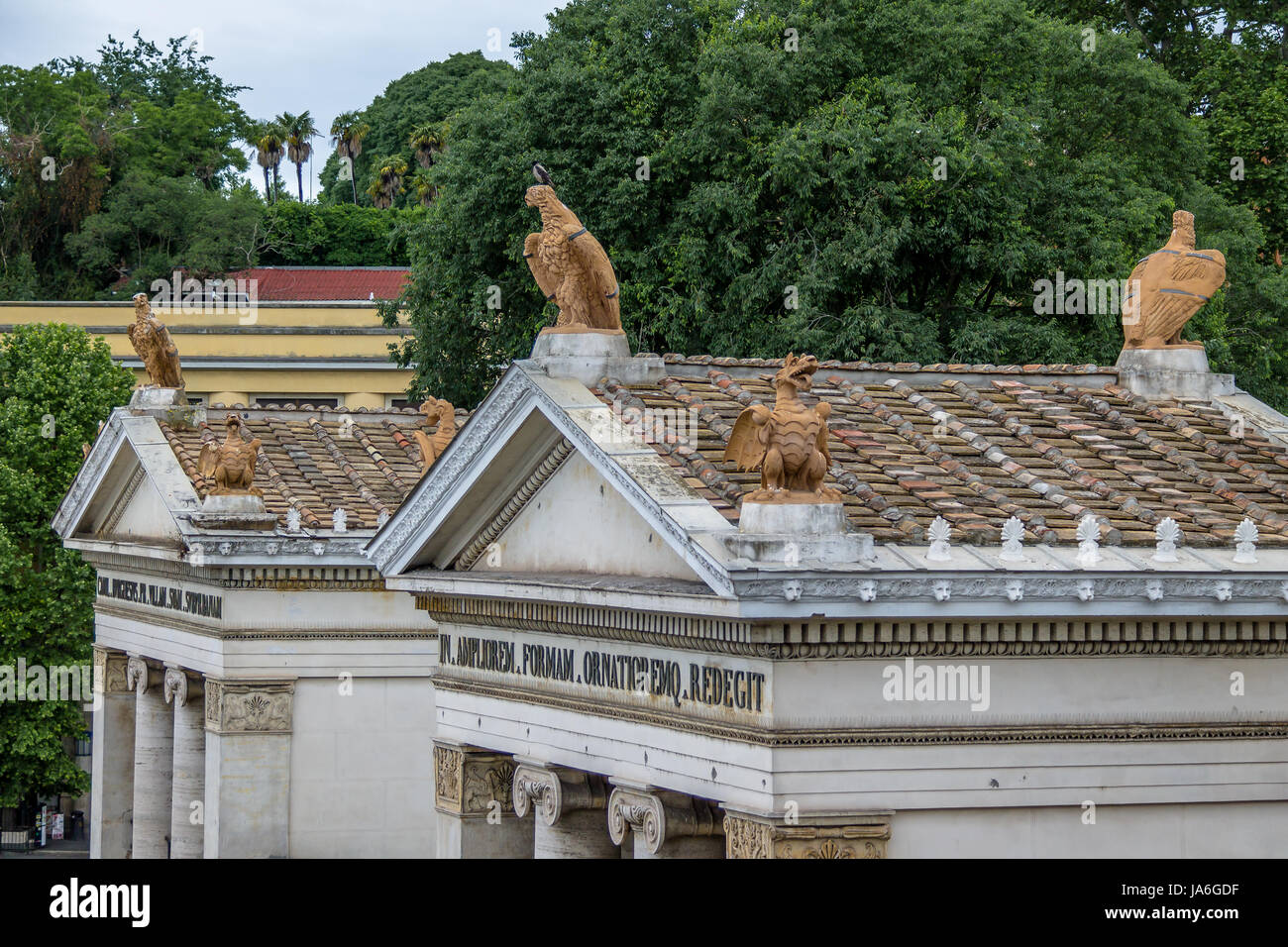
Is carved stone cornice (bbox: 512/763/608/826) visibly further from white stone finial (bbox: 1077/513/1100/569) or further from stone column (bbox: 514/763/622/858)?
white stone finial (bbox: 1077/513/1100/569)

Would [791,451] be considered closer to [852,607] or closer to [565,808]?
[852,607]

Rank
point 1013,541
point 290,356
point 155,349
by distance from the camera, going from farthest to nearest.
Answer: point 290,356 < point 155,349 < point 1013,541

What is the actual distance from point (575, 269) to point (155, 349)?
1413cm

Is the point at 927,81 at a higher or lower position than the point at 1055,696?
higher

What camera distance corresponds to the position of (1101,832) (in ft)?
50.3

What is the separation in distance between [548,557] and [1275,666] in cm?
596

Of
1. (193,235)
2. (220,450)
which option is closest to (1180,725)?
(220,450)

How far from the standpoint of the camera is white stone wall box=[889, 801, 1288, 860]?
14922 mm

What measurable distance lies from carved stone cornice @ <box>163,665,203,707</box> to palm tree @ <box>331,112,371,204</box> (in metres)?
79.4

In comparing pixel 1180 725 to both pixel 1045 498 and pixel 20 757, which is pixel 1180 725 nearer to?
pixel 1045 498

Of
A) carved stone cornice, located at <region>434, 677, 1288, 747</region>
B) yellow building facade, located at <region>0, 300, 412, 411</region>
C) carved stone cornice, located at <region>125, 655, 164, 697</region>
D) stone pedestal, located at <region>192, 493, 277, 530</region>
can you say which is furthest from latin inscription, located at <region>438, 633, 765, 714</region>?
yellow building facade, located at <region>0, 300, 412, 411</region>

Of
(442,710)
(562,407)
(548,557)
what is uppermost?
(562,407)

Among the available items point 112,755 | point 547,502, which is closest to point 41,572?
point 112,755

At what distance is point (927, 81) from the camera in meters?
40.4
